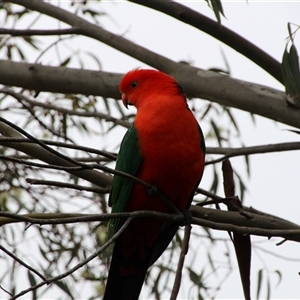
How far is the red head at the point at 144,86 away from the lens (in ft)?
10.6

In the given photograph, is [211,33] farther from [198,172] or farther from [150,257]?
[150,257]

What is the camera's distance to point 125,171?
2918 millimetres

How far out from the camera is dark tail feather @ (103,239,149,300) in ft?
9.99

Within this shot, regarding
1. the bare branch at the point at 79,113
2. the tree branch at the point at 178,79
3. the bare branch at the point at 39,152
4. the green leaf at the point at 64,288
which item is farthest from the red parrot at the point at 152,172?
the green leaf at the point at 64,288

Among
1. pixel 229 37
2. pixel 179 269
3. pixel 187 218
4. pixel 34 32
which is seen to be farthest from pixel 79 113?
pixel 179 269

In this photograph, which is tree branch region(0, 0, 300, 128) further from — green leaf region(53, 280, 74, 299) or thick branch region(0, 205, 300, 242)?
green leaf region(53, 280, 74, 299)

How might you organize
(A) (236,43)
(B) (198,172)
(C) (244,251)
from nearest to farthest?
(C) (244,251), (B) (198,172), (A) (236,43)

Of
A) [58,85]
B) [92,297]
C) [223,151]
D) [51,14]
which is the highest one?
[51,14]

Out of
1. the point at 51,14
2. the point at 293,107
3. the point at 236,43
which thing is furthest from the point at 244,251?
the point at 51,14

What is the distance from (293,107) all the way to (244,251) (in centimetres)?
96

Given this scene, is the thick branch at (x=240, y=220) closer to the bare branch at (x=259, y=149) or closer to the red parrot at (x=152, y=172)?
the red parrot at (x=152, y=172)

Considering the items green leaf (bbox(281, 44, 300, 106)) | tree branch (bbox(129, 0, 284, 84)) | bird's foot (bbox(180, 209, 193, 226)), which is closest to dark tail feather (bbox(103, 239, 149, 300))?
bird's foot (bbox(180, 209, 193, 226))

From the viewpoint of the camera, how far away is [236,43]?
3494 millimetres

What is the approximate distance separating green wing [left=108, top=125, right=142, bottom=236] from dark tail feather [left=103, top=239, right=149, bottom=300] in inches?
9.3
